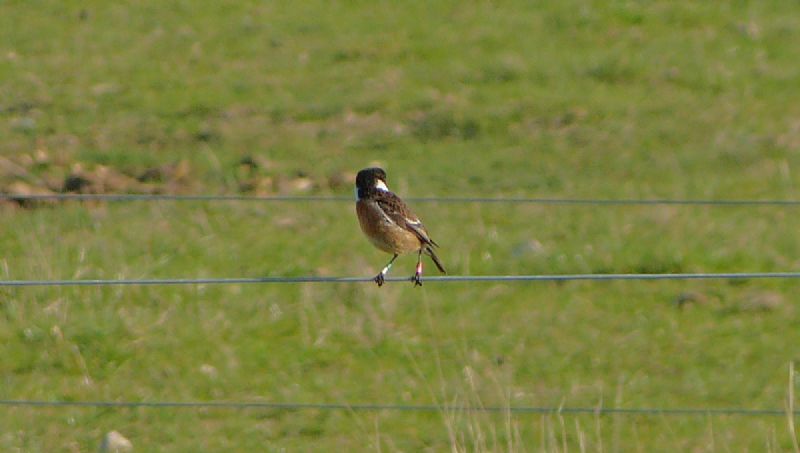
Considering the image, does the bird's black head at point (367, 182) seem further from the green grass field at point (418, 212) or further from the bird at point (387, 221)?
the green grass field at point (418, 212)

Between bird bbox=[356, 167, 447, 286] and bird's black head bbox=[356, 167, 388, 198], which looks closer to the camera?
bird bbox=[356, 167, 447, 286]

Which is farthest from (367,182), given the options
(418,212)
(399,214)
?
(418,212)

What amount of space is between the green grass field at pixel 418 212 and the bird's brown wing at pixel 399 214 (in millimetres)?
821

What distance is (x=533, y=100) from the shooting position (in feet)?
47.8

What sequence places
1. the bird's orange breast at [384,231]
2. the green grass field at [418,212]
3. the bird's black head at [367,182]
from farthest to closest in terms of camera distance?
1. the green grass field at [418,212]
2. the bird's black head at [367,182]
3. the bird's orange breast at [384,231]

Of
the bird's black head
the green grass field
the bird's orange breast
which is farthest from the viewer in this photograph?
the green grass field

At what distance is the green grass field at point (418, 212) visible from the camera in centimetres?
834

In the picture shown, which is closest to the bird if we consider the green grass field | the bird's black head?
the bird's black head

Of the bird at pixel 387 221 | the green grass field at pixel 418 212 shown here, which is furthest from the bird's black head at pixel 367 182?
the green grass field at pixel 418 212

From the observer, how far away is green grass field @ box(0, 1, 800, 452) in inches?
328

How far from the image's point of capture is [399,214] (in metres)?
6.94

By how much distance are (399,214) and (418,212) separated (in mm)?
4600

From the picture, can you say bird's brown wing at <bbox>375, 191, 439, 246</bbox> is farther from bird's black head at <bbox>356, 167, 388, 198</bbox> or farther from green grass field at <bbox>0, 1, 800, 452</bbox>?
green grass field at <bbox>0, 1, 800, 452</bbox>

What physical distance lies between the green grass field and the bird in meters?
0.78
